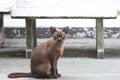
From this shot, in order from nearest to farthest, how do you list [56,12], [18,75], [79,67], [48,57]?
[48,57] → [18,75] → [79,67] → [56,12]

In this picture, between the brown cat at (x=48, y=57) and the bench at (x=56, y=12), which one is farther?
the bench at (x=56, y=12)

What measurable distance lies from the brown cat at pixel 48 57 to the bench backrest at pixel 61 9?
5.71 ft

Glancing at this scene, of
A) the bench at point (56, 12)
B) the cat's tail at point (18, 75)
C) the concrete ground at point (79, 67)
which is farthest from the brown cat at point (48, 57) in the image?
the bench at point (56, 12)

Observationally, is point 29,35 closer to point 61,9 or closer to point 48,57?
point 61,9

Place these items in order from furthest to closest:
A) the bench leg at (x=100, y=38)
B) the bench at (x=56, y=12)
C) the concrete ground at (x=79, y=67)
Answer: the bench leg at (x=100, y=38) → the bench at (x=56, y=12) → the concrete ground at (x=79, y=67)

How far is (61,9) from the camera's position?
28.9ft

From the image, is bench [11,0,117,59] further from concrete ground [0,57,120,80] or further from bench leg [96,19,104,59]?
concrete ground [0,57,120,80]

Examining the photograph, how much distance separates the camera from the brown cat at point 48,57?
22.2 feet

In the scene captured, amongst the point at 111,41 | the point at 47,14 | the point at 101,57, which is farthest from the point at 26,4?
the point at 111,41

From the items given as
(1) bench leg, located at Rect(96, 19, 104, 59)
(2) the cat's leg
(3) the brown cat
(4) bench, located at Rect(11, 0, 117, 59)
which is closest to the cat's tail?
(3) the brown cat

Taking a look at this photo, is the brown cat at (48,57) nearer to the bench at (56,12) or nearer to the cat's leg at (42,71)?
the cat's leg at (42,71)

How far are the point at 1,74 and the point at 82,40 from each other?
424 cm

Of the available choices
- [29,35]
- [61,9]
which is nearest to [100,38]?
[61,9]

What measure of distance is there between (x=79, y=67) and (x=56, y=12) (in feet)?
3.73
